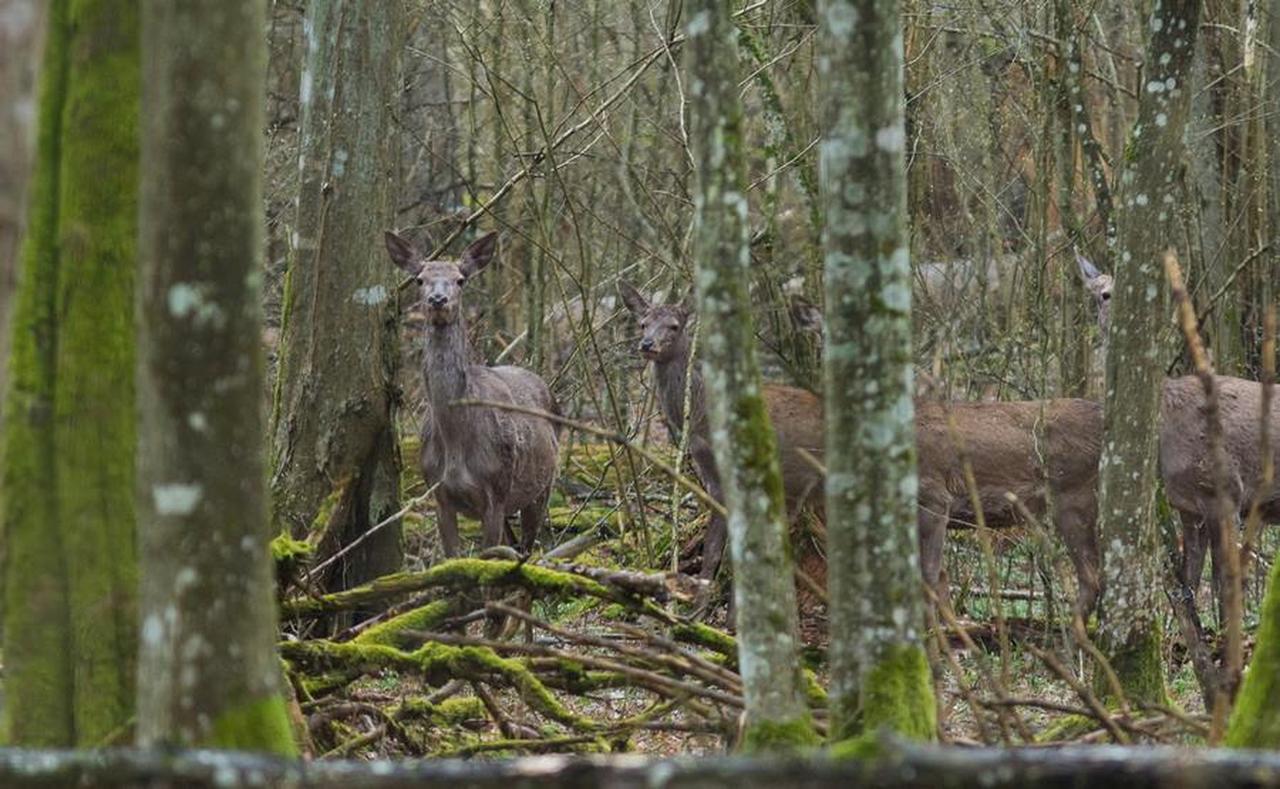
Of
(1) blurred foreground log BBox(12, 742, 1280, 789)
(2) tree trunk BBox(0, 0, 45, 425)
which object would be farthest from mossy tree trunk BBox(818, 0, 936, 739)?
Result: (2) tree trunk BBox(0, 0, 45, 425)

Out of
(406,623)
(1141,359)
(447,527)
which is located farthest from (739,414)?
(447,527)

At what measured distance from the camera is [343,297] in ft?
36.0

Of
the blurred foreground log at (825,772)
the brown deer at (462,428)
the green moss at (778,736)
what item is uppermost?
the brown deer at (462,428)

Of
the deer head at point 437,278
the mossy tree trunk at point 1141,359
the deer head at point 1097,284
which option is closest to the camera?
the mossy tree trunk at point 1141,359

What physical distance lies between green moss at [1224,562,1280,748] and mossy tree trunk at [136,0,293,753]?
2.73 m

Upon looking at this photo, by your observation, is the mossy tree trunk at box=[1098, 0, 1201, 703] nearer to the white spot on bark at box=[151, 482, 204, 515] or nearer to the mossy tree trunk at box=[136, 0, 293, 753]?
the mossy tree trunk at box=[136, 0, 293, 753]

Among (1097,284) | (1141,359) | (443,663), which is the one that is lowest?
(443,663)

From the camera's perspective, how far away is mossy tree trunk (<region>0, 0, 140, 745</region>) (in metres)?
5.55

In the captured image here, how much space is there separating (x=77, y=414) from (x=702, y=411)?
27.7 feet

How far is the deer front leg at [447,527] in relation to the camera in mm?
12914

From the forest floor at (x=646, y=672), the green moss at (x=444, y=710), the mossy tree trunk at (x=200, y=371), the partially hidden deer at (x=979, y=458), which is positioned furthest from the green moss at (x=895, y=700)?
the partially hidden deer at (x=979, y=458)

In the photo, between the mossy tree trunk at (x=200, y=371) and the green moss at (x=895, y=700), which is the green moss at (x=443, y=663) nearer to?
the green moss at (x=895, y=700)

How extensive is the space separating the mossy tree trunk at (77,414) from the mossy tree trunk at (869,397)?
6.89ft

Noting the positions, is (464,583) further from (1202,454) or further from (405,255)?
(1202,454)
